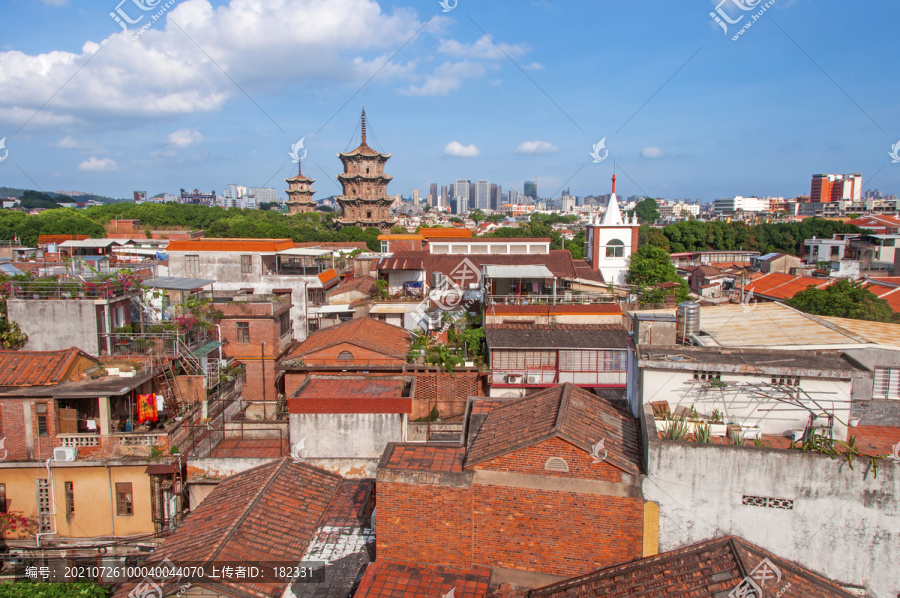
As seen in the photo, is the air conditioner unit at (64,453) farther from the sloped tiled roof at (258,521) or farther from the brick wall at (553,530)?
the brick wall at (553,530)

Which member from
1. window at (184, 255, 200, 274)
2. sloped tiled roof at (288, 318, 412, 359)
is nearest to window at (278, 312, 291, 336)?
sloped tiled roof at (288, 318, 412, 359)

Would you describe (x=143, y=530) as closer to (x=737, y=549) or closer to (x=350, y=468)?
(x=350, y=468)

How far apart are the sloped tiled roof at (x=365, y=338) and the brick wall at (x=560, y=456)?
11.8m

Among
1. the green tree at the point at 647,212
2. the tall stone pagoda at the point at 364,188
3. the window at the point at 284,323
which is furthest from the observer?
the green tree at the point at 647,212

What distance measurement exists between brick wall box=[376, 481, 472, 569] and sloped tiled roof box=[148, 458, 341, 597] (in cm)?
173

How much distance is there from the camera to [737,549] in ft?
23.4

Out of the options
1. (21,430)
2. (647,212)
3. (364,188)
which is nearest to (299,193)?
(364,188)

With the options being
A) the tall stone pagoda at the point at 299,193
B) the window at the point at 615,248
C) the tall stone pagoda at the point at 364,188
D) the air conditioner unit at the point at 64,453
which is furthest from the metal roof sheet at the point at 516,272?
the tall stone pagoda at the point at 299,193

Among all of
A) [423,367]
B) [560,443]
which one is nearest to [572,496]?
[560,443]

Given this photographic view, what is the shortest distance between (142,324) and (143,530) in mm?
6742

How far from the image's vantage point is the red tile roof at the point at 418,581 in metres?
7.50

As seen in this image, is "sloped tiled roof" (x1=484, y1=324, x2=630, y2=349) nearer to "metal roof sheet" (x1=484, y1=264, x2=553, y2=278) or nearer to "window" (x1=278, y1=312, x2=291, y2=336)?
"metal roof sheet" (x1=484, y1=264, x2=553, y2=278)

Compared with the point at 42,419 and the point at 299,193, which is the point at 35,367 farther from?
the point at 299,193

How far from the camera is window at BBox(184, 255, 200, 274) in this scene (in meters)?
26.4
